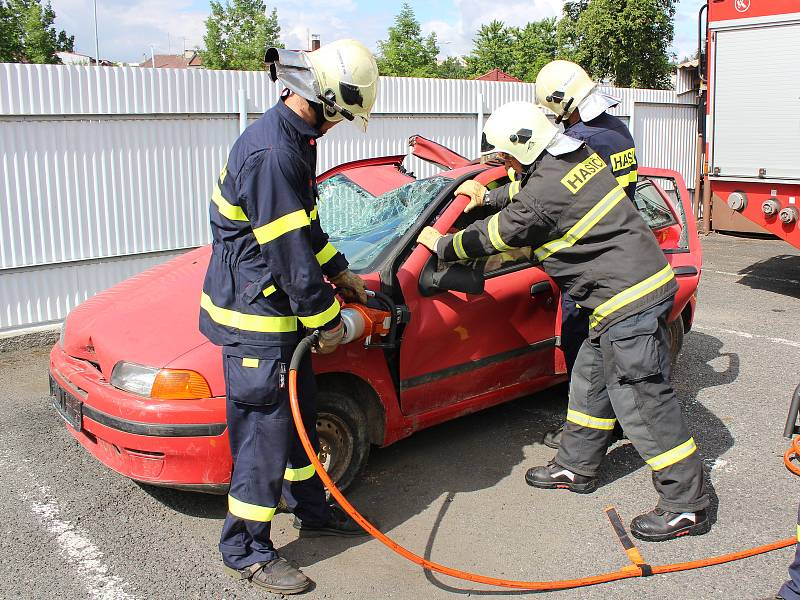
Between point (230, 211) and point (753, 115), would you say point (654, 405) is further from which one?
point (753, 115)

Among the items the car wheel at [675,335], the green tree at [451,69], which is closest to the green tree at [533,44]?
the green tree at [451,69]

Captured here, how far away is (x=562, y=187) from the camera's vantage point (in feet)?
12.3

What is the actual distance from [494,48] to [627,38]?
26.0 metres

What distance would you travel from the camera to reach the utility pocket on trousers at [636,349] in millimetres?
3725

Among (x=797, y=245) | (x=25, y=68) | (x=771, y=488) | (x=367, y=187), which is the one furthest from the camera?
(x=797, y=245)

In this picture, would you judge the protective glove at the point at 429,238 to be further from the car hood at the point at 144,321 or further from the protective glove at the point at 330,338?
the car hood at the point at 144,321

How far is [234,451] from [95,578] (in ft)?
2.70

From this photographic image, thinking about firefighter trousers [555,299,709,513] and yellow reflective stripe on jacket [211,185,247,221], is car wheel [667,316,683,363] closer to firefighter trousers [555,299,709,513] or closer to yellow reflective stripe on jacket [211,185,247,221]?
firefighter trousers [555,299,709,513]

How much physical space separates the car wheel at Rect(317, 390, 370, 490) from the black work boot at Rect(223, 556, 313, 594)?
2.06ft

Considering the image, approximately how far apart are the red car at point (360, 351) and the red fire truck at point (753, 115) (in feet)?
14.3

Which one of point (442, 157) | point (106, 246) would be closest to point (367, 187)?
point (442, 157)

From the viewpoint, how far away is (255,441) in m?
3.19

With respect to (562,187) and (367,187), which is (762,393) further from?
(367,187)

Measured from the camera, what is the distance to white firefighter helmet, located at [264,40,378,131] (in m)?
3.03
